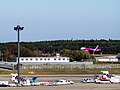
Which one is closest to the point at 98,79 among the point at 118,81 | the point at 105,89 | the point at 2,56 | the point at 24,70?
the point at 118,81

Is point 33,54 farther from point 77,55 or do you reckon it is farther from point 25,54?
point 77,55

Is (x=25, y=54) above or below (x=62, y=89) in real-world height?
above

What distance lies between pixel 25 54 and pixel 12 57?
7671 mm

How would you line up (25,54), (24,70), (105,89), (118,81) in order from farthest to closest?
(25,54), (24,70), (118,81), (105,89)

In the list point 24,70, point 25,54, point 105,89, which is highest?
point 25,54

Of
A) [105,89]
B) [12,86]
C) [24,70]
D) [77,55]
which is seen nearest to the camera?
[105,89]

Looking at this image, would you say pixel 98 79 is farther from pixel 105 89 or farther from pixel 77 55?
pixel 77 55

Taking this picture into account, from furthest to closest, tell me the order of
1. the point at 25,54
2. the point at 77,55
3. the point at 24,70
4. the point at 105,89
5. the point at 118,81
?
the point at 25,54
the point at 77,55
the point at 24,70
the point at 118,81
the point at 105,89

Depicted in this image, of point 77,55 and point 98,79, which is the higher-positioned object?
point 77,55

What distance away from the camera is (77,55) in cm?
14000

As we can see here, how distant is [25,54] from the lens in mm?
149875

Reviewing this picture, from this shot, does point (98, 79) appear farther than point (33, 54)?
No

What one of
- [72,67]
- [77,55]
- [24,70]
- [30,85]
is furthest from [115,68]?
[30,85]

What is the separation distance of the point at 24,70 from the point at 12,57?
4473 centimetres
